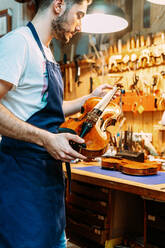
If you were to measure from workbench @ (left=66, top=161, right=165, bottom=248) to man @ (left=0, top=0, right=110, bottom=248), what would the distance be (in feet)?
2.48

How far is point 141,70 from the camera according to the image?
3295mm

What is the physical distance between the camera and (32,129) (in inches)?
42.6

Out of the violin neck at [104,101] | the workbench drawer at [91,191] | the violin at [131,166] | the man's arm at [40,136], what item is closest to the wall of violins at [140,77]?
the violin at [131,166]

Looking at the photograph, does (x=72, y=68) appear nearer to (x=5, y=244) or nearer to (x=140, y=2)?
(x=140, y=2)

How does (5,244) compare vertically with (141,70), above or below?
below

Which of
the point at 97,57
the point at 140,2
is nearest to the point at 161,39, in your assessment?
the point at 140,2

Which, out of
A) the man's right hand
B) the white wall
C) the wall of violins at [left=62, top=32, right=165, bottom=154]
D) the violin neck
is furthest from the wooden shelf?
the white wall

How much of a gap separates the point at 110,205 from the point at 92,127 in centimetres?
110

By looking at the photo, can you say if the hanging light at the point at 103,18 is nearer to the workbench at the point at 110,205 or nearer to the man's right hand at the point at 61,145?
the workbench at the point at 110,205

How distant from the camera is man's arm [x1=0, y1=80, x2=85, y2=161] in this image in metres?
1.05

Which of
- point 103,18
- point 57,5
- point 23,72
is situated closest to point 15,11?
point 103,18

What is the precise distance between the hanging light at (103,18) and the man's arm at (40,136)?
1.87 meters

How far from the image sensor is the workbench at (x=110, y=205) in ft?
6.52

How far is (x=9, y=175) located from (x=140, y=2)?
9.30 feet
